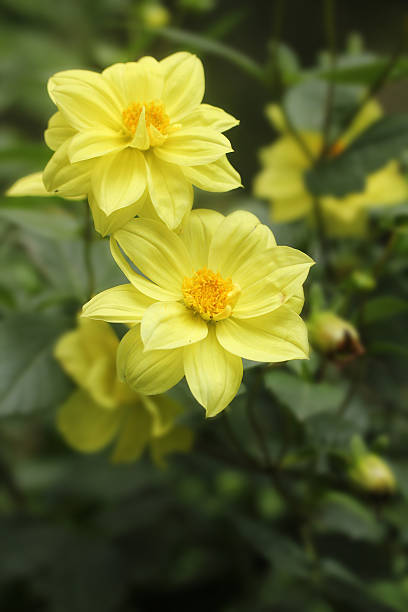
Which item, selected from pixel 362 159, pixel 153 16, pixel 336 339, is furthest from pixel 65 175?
pixel 153 16

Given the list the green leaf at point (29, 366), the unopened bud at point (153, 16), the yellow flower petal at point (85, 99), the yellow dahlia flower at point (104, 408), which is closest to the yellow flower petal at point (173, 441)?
the yellow dahlia flower at point (104, 408)

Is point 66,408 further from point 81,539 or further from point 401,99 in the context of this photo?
point 401,99

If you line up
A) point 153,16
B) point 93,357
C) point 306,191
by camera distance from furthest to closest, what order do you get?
point 153,16 → point 306,191 → point 93,357

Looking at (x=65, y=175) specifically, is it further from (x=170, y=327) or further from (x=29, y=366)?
(x=29, y=366)

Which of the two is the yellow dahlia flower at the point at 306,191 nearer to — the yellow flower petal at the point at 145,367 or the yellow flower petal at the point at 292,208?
the yellow flower petal at the point at 292,208

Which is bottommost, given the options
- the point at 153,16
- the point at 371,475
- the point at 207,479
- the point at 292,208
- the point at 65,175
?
the point at 207,479

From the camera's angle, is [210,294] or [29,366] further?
[29,366]

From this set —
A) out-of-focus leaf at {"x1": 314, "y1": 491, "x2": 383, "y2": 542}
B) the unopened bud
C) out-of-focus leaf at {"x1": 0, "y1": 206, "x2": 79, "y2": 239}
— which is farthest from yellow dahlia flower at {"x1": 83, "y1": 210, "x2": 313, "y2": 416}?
the unopened bud
